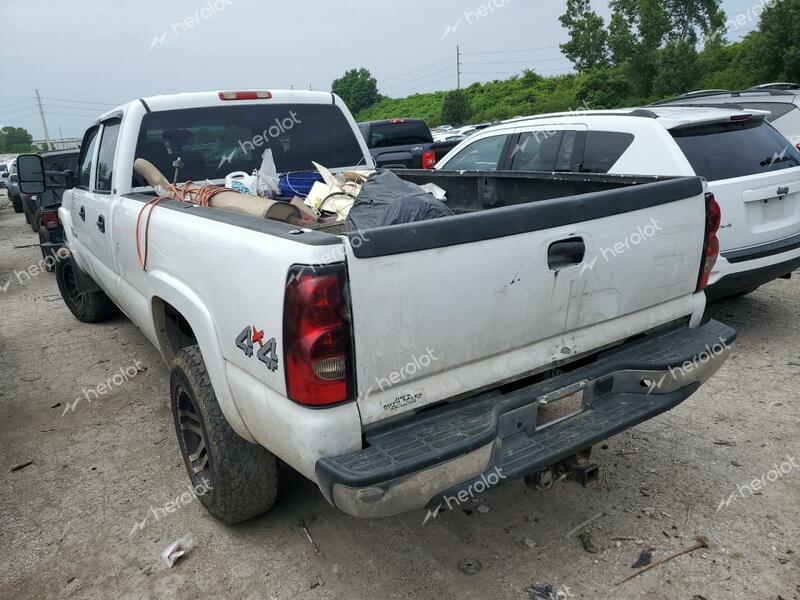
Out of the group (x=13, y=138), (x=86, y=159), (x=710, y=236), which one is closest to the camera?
(x=710, y=236)

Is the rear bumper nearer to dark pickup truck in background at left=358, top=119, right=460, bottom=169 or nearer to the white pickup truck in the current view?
the white pickup truck

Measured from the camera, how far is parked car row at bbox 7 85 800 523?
77.4 inches

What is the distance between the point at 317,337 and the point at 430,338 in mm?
400

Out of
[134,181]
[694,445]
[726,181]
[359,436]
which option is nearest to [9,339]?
[134,181]

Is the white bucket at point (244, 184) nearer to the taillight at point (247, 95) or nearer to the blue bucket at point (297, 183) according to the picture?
the blue bucket at point (297, 183)

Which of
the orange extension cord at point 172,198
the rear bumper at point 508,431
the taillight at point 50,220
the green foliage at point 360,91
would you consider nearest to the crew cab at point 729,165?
the rear bumper at point 508,431

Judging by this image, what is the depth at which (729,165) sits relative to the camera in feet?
15.0

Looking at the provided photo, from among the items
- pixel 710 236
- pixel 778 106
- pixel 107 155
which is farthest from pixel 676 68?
pixel 107 155

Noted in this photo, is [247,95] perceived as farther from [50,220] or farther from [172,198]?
[50,220]

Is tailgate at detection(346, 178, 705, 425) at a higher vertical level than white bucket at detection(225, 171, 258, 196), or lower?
lower

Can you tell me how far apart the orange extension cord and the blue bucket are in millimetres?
608

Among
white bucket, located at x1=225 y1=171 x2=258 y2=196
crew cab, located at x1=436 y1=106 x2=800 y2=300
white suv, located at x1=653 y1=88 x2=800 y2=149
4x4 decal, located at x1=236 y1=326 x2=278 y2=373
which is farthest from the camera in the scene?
white suv, located at x1=653 y1=88 x2=800 y2=149

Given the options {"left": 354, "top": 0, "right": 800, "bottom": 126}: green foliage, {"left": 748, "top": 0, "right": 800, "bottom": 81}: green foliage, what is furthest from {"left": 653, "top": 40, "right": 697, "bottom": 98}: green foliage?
{"left": 748, "top": 0, "right": 800, "bottom": 81}: green foliage

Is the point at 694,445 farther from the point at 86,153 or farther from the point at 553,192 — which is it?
the point at 86,153
